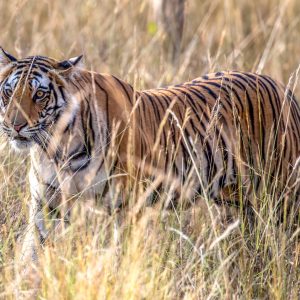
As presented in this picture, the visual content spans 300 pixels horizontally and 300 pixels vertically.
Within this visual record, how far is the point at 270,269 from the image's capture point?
348 centimetres

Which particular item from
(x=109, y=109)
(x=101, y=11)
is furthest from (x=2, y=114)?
(x=101, y=11)

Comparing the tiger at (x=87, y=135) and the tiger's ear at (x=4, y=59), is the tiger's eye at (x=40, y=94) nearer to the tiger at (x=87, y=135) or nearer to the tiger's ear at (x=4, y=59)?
the tiger at (x=87, y=135)

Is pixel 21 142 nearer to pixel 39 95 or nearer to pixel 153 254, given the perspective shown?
pixel 39 95

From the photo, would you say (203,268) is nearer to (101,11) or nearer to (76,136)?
(76,136)

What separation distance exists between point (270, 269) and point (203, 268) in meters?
0.30

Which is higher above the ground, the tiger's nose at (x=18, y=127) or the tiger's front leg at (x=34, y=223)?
the tiger's nose at (x=18, y=127)

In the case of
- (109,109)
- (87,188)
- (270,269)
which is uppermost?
(109,109)

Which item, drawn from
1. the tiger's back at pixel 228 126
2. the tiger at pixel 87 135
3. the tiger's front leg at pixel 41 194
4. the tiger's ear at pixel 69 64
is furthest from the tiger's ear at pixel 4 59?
the tiger's back at pixel 228 126

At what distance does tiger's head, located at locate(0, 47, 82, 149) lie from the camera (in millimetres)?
3547

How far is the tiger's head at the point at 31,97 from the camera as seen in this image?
3547mm

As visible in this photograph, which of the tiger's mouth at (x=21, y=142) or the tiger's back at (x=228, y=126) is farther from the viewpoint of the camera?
the tiger's back at (x=228, y=126)

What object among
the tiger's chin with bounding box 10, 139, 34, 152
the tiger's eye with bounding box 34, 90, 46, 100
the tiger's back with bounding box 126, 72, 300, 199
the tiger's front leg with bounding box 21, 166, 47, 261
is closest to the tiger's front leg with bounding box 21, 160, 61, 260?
the tiger's front leg with bounding box 21, 166, 47, 261

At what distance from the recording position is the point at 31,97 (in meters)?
3.60


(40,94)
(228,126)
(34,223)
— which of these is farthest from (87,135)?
(228,126)
